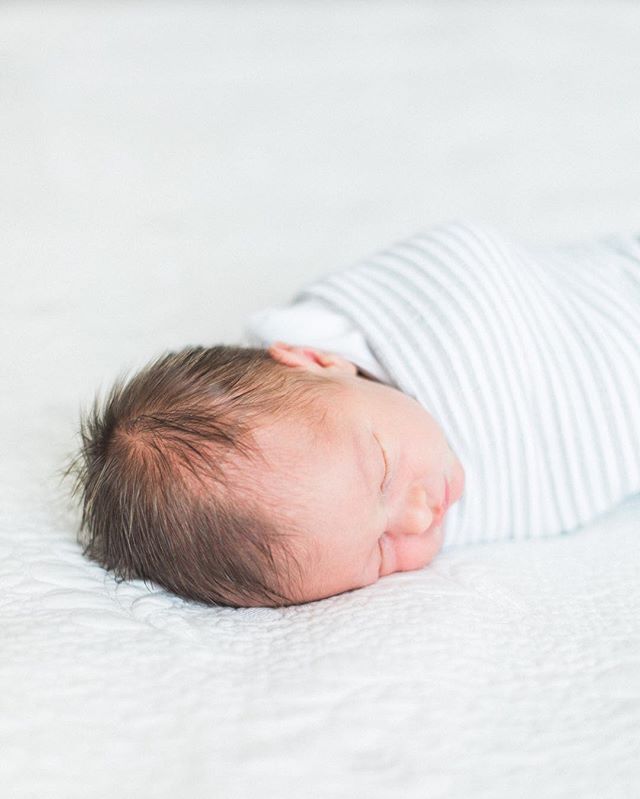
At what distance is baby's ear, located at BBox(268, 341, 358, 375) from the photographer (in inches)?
40.2

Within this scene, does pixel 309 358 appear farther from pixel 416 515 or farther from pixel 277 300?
pixel 277 300

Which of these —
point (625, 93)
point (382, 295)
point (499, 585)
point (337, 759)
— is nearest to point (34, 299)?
point (382, 295)

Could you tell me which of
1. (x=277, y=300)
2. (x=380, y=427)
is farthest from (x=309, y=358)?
(x=277, y=300)

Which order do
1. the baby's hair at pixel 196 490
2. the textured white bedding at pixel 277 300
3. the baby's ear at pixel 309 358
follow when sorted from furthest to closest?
1. the baby's ear at pixel 309 358
2. the baby's hair at pixel 196 490
3. the textured white bedding at pixel 277 300

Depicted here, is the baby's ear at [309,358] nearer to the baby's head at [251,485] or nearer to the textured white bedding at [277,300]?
the baby's head at [251,485]

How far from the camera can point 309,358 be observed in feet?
3.54

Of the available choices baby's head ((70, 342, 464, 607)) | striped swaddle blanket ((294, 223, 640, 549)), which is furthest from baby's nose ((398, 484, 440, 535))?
striped swaddle blanket ((294, 223, 640, 549))

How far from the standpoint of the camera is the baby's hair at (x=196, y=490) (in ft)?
2.77

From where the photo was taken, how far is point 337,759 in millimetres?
626

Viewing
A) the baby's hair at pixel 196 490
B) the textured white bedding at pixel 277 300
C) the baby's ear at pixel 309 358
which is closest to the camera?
the textured white bedding at pixel 277 300

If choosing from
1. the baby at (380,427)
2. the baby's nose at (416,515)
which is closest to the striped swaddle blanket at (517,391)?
the baby at (380,427)

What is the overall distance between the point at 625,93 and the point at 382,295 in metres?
1.01

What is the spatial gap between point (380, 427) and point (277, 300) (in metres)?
0.55

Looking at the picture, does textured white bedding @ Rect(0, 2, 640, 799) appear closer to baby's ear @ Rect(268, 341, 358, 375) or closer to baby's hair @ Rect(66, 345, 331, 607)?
baby's hair @ Rect(66, 345, 331, 607)
